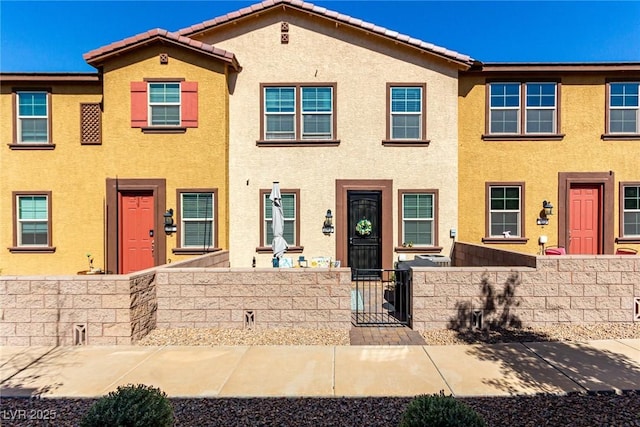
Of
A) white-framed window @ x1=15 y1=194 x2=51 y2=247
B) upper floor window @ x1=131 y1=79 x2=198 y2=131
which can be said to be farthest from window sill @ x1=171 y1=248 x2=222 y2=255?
white-framed window @ x1=15 y1=194 x2=51 y2=247

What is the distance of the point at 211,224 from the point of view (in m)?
10.4

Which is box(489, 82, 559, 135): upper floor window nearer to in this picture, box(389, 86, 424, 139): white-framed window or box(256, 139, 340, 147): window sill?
box(389, 86, 424, 139): white-framed window

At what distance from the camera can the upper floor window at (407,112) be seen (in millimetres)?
10688

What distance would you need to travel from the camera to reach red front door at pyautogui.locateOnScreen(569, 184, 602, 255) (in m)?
10.9

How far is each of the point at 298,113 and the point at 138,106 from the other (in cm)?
482

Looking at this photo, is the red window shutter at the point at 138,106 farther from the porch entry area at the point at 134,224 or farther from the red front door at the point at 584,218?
the red front door at the point at 584,218

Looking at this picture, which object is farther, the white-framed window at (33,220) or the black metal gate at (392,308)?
the white-framed window at (33,220)

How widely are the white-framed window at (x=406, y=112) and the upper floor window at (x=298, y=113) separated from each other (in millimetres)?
1980

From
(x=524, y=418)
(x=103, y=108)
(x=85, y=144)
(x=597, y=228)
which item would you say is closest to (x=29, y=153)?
(x=85, y=144)

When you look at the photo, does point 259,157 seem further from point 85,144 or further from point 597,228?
point 597,228

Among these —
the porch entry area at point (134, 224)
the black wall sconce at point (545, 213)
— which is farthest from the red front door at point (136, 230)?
the black wall sconce at point (545, 213)

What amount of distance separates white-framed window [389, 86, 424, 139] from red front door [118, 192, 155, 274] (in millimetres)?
8012

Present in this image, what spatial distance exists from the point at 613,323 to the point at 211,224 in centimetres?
995

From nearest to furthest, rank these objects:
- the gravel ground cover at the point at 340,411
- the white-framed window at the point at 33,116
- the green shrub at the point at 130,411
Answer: the green shrub at the point at 130,411 → the gravel ground cover at the point at 340,411 → the white-framed window at the point at 33,116
